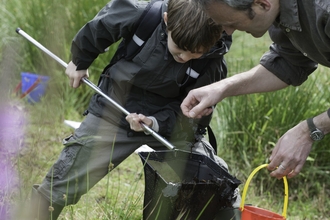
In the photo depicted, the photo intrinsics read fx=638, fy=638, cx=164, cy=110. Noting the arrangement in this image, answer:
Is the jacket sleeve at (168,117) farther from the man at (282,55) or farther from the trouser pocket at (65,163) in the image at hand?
the trouser pocket at (65,163)

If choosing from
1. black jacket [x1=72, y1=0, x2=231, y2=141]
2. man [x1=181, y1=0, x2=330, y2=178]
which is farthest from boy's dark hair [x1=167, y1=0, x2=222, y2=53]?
man [x1=181, y1=0, x2=330, y2=178]

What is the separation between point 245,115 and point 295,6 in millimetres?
2247

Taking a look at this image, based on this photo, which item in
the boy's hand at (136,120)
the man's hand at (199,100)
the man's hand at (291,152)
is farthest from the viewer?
the boy's hand at (136,120)

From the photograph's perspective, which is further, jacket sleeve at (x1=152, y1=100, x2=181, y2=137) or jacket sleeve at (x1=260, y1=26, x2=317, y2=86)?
jacket sleeve at (x1=152, y1=100, x2=181, y2=137)

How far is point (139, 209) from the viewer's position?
12.5ft

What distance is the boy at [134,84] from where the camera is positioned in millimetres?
3512

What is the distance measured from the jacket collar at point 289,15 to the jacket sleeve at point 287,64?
1.95 ft

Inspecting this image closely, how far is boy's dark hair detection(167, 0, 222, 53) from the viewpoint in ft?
11.3

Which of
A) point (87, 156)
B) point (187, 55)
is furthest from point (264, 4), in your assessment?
point (87, 156)

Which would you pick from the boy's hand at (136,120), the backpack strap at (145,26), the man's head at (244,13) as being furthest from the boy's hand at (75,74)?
the man's head at (244,13)

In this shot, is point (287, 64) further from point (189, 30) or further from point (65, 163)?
point (65, 163)

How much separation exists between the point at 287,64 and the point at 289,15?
74 centimetres

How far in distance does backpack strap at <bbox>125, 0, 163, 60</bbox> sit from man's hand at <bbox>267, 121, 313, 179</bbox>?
3.46 feet

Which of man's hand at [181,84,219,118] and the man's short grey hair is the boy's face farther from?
the man's short grey hair
